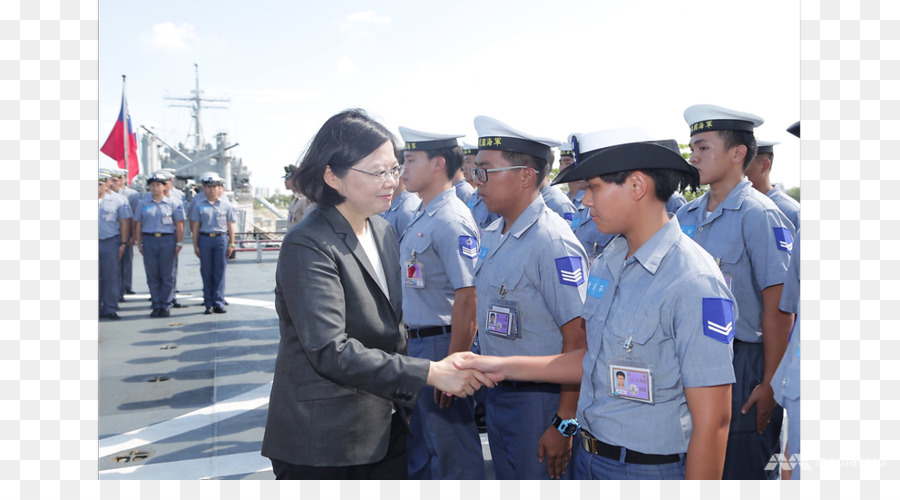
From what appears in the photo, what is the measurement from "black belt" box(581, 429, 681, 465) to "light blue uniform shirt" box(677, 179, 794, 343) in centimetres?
136

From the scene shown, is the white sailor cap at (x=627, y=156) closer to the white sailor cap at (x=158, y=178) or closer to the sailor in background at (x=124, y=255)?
the white sailor cap at (x=158, y=178)

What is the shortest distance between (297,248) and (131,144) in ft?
40.8

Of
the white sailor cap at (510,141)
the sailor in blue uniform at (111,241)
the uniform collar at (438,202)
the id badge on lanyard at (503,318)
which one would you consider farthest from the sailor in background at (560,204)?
the sailor in blue uniform at (111,241)

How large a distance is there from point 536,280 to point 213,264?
7.34 metres

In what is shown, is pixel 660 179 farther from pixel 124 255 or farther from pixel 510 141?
pixel 124 255

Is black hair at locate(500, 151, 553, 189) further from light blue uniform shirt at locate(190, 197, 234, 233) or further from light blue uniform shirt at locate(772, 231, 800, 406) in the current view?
light blue uniform shirt at locate(190, 197, 234, 233)

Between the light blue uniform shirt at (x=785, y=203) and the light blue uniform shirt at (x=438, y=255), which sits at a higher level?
the light blue uniform shirt at (x=785, y=203)

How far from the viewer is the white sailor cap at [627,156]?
186 cm

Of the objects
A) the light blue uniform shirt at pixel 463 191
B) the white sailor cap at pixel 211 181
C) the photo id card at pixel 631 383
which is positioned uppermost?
the white sailor cap at pixel 211 181

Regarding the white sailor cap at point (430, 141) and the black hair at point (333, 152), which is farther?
the white sailor cap at point (430, 141)

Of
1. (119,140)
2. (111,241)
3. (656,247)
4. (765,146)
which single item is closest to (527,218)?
(656,247)

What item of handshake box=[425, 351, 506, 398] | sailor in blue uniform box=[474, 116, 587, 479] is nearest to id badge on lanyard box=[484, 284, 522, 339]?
sailor in blue uniform box=[474, 116, 587, 479]

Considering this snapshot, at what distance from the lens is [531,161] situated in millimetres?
2982

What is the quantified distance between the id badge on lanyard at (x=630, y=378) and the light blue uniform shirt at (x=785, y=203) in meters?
2.43
